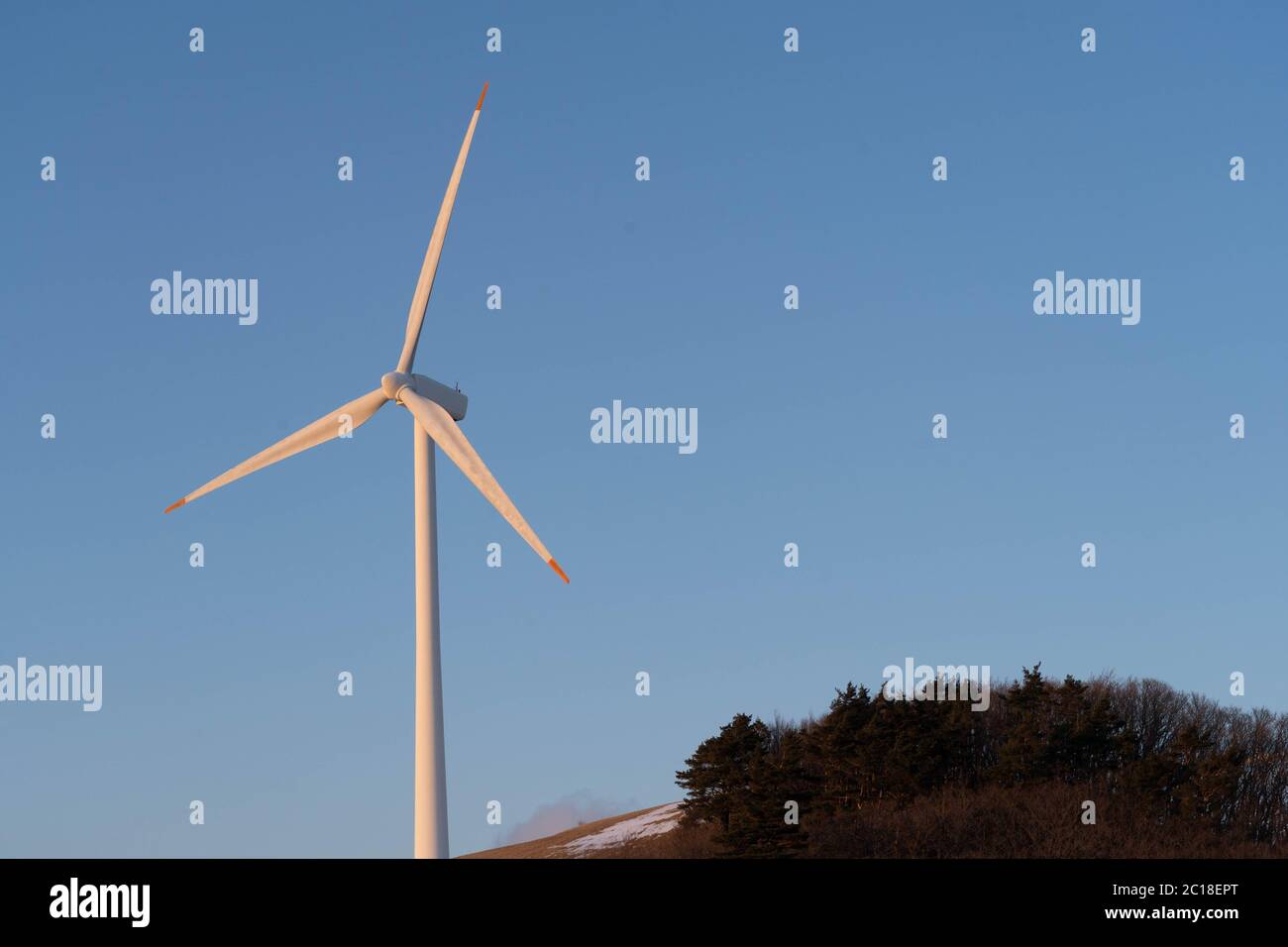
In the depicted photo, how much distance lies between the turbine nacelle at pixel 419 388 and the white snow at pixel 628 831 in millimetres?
79388

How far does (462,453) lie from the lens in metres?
49.0

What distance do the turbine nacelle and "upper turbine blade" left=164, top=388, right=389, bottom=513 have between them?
511 mm

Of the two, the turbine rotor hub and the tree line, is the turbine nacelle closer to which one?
the turbine rotor hub

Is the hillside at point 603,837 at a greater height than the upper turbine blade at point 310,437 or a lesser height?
lesser

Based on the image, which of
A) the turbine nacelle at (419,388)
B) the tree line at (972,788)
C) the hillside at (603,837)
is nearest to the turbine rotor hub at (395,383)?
the turbine nacelle at (419,388)

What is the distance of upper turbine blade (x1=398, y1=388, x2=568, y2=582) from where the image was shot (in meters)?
47.0

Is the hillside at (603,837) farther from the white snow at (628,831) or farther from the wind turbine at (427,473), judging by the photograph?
the wind turbine at (427,473)

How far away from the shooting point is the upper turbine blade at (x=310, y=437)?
51.8 m

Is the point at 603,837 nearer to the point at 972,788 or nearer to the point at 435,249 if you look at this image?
the point at 972,788

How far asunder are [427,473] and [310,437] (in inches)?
191
